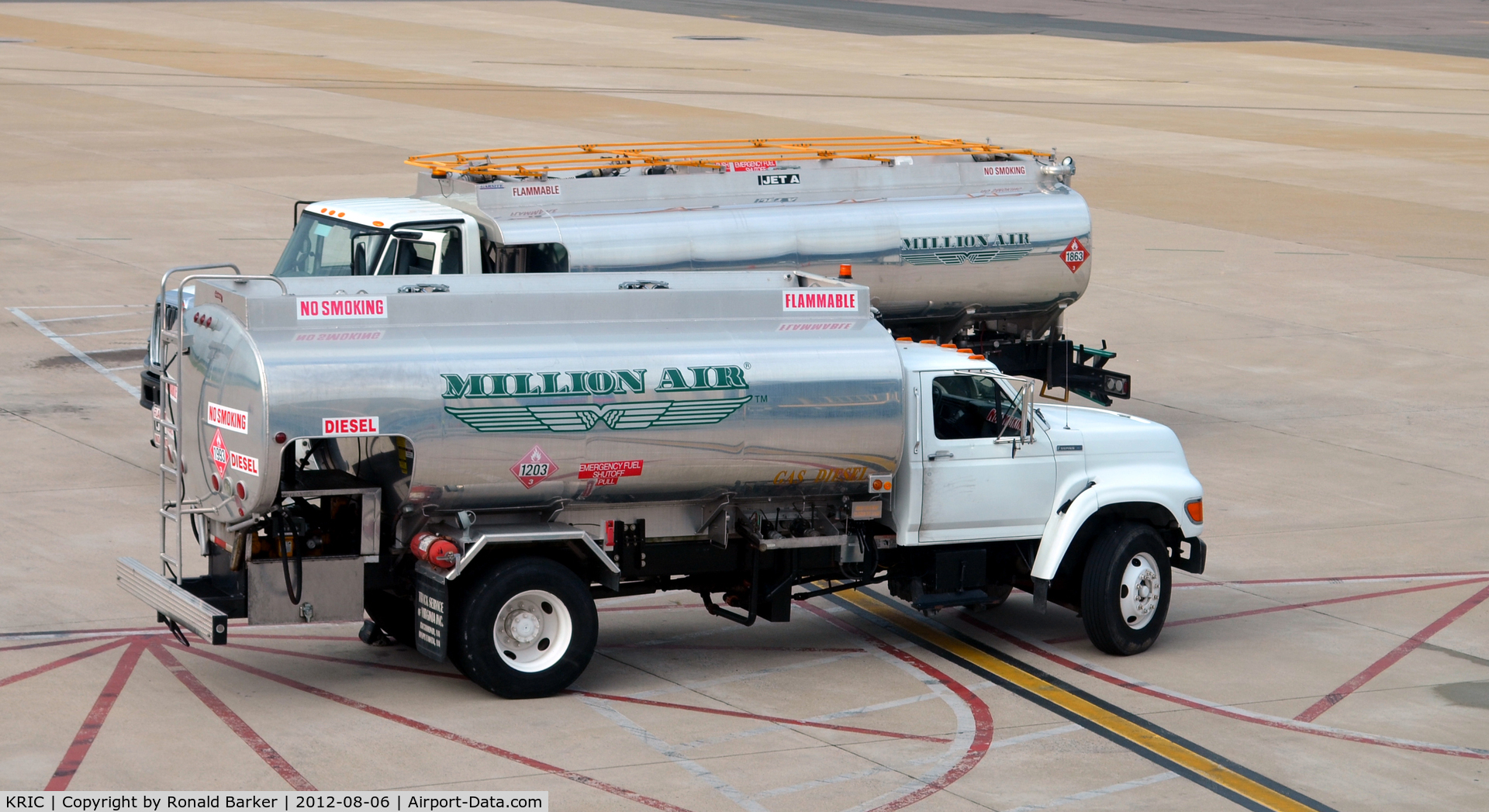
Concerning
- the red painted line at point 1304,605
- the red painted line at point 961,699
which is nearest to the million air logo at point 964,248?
the red painted line at point 961,699

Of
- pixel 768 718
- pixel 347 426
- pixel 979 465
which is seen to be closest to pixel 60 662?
pixel 347 426

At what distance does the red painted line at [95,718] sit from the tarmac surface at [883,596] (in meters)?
0.04

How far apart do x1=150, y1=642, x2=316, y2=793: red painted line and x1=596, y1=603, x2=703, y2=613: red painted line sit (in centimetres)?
352

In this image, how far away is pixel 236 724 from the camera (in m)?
12.7

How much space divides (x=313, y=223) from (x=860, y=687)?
9292 millimetres

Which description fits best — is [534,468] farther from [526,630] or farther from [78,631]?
[78,631]

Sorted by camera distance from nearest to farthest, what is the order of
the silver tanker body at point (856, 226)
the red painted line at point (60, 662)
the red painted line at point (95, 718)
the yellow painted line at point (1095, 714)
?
the red painted line at point (95, 718) → the yellow painted line at point (1095, 714) → the red painted line at point (60, 662) → the silver tanker body at point (856, 226)

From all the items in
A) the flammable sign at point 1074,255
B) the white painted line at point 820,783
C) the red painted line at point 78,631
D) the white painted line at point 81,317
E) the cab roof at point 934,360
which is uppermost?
the flammable sign at point 1074,255

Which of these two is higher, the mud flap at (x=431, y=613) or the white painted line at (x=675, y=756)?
the mud flap at (x=431, y=613)

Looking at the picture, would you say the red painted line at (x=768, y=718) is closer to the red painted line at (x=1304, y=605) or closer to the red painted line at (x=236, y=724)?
the red painted line at (x=236, y=724)

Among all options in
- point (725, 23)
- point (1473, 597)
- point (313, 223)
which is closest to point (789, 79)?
point (725, 23)

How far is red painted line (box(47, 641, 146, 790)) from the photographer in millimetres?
11617

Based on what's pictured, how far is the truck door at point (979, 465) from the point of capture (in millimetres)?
14359

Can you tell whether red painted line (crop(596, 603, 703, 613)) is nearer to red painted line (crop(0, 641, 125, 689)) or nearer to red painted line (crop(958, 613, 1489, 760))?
red painted line (crop(958, 613, 1489, 760))
